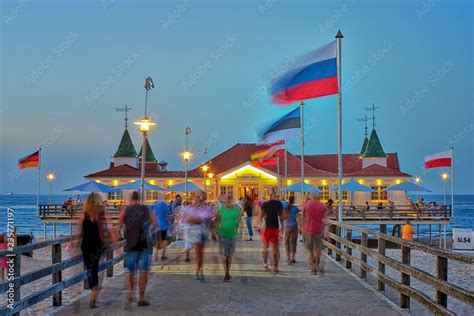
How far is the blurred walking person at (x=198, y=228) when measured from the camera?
12.6 m

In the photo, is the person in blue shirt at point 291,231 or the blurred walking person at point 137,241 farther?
the person in blue shirt at point 291,231

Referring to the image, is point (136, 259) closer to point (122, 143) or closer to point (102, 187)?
point (102, 187)

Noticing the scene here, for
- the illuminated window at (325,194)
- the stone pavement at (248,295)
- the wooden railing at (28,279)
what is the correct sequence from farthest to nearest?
the illuminated window at (325,194) → the stone pavement at (248,295) → the wooden railing at (28,279)

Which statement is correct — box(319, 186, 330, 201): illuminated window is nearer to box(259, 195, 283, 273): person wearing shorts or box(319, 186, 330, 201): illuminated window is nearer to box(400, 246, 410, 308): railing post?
box(259, 195, 283, 273): person wearing shorts

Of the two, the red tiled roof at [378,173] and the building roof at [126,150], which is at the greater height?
the building roof at [126,150]

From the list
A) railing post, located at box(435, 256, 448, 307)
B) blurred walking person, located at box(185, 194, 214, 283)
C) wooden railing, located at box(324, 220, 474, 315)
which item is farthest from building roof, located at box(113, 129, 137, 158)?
railing post, located at box(435, 256, 448, 307)

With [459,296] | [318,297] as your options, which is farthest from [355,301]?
[459,296]

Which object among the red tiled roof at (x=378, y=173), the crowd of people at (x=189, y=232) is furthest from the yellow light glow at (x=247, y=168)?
the crowd of people at (x=189, y=232)

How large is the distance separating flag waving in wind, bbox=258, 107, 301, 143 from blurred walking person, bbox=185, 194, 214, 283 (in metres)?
13.6

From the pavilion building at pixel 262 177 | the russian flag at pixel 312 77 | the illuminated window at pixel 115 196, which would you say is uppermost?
the russian flag at pixel 312 77

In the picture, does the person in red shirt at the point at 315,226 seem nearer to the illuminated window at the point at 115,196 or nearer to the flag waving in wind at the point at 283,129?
the flag waving in wind at the point at 283,129

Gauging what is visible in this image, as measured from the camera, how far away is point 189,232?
1317 centimetres

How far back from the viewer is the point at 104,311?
9117 mm

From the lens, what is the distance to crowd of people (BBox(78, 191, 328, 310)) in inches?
369
